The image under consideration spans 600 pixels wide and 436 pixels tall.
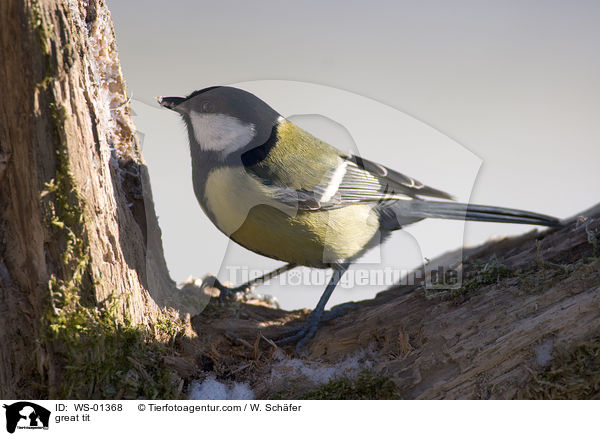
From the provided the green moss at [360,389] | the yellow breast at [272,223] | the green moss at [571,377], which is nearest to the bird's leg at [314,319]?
the yellow breast at [272,223]

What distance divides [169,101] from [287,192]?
2.51 ft

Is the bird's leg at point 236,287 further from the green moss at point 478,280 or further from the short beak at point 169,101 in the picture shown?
the short beak at point 169,101

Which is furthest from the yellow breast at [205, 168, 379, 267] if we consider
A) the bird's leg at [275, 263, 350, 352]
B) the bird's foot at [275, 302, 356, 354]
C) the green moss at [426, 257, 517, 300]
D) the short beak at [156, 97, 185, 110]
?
the green moss at [426, 257, 517, 300]

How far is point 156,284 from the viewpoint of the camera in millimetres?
2357

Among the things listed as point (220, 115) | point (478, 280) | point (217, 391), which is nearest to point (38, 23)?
point (220, 115)

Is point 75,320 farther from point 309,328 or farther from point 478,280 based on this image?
point 478,280

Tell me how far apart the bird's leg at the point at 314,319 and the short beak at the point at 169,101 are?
1229 millimetres

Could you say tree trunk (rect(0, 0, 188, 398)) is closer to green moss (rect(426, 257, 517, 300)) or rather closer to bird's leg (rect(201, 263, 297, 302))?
bird's leg (rect(201, 263, 297, 302))

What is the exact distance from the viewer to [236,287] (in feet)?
9.93

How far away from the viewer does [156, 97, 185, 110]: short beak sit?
2.61 meters
